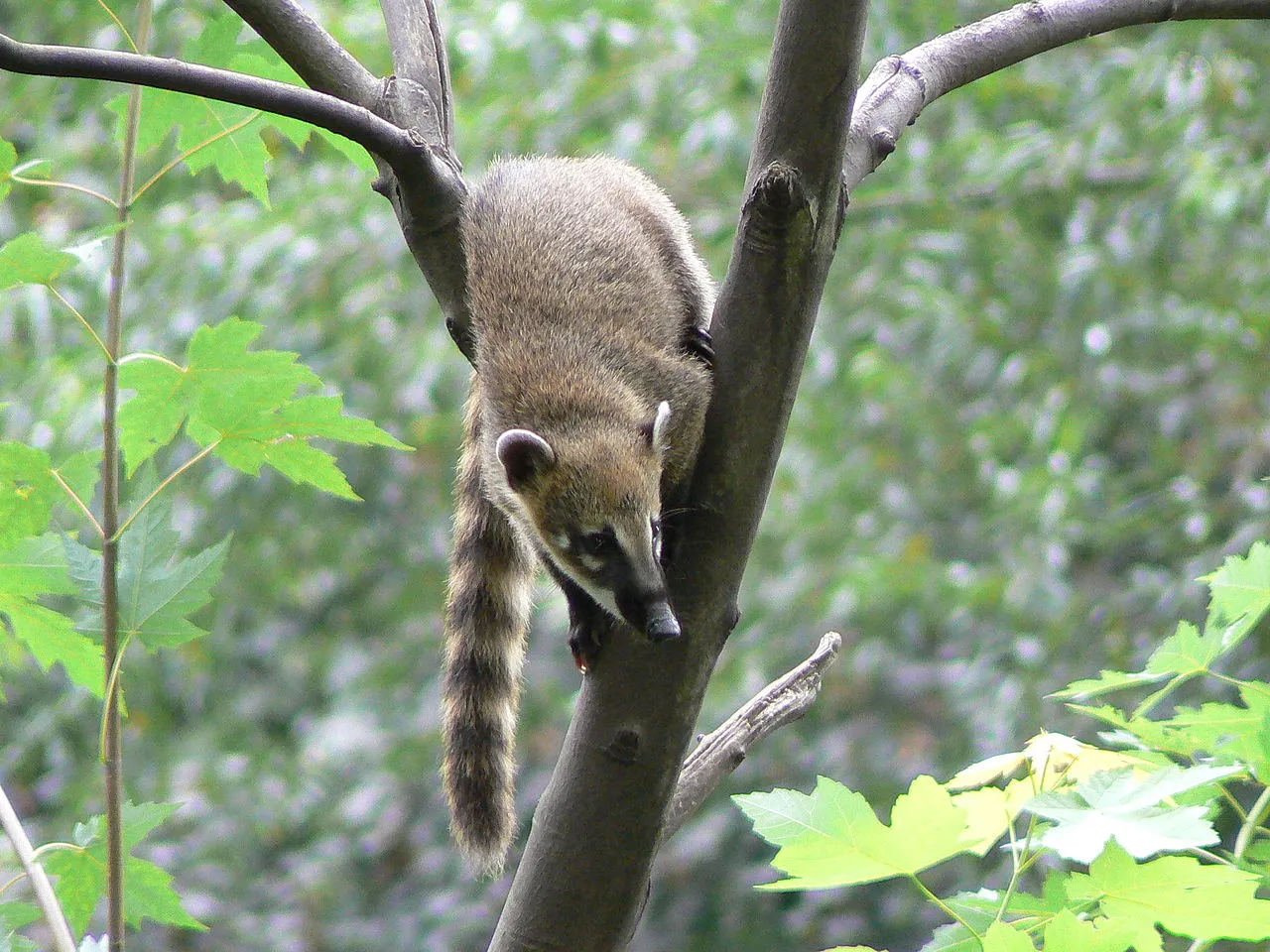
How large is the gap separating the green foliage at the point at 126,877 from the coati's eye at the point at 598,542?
2.73 ft

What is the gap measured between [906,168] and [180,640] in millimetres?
3116

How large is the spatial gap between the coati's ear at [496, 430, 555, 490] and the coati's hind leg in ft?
0.55

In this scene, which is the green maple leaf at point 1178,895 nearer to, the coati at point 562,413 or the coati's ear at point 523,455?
the coati at point 562,413

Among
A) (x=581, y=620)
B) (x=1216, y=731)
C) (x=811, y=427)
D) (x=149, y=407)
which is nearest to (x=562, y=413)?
(x=581, y=620)

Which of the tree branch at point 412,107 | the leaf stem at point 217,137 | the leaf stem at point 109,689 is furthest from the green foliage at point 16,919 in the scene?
the tree branch at point 412,107

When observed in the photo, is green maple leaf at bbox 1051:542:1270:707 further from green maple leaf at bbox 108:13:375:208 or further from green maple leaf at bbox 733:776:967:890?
green maple leaf at bbox 108:13:375:208

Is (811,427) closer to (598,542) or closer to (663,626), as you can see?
(598,542)

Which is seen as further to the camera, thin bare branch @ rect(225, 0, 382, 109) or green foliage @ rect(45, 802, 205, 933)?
thin bare branch @ rect(225, 0, 382, 109)

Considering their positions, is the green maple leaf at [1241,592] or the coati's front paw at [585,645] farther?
the coati's front paw at [585,645]

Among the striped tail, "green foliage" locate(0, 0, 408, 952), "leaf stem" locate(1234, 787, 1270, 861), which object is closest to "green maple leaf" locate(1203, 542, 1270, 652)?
"leaf stem" locate(1234, 787, 1270, 861)

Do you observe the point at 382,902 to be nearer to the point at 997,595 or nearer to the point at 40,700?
the point at 40,700

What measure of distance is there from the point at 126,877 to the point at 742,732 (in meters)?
0.74

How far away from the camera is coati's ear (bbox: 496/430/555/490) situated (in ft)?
6.55

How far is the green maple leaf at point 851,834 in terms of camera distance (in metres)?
1.00
